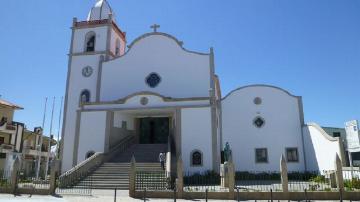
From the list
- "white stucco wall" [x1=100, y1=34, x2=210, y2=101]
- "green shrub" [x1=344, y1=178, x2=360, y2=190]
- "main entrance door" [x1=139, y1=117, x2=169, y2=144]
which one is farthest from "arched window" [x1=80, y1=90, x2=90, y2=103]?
"green shrub" [x1=344, y1=178, x2=360, y2=190]

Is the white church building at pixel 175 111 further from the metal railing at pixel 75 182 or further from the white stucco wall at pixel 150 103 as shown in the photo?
the metal railing at pixel 75 182

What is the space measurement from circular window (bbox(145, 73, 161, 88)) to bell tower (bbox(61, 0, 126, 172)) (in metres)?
4.43

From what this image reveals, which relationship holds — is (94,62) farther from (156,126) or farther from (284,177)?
(284,177)

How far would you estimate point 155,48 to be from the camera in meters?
27.6

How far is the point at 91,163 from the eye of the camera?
20.5m

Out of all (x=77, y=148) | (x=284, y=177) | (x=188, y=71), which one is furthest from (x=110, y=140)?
(x=284, y=177)

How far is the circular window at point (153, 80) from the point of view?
26953 mm

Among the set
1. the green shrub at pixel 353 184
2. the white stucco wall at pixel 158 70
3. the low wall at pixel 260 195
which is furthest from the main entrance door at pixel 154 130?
the green shrub at pixel 353 184

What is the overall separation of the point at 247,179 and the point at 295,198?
29.0 ft

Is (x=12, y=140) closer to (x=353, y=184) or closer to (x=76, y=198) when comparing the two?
(x=76, y=198)

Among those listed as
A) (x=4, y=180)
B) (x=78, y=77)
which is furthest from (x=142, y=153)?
(x=78, y=77)

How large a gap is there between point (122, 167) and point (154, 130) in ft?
22.4

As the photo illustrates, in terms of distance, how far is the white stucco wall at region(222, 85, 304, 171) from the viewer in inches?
967

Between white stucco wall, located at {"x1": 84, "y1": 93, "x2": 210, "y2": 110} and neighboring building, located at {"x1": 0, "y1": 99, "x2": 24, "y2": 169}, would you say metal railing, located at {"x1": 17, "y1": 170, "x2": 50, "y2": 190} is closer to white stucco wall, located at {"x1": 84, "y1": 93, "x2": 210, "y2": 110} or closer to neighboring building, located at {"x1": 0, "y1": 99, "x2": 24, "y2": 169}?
white stucco wall, located at {"x1": 84, "y1": 93, "x2": 210, "y2": 110}
